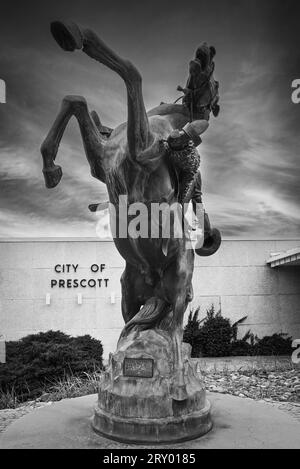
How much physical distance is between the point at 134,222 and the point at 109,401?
1.49m

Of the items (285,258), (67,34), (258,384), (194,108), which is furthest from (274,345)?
(67,34)

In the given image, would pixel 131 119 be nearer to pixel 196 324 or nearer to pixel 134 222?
pixel 134 222

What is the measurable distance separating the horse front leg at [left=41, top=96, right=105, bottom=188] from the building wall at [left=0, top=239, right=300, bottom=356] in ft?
36.4

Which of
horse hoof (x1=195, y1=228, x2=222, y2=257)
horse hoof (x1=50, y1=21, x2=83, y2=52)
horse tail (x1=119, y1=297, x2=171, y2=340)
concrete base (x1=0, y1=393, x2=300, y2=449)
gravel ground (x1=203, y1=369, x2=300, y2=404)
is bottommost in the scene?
gravel ground (x1=203, y1=369, x2=300, y2=404)

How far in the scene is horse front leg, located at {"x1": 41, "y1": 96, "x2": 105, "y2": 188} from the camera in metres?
3.60

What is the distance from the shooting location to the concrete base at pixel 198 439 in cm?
304

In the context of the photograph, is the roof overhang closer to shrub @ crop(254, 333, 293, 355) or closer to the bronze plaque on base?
shrub @ crop(254, 333, 293, 355)

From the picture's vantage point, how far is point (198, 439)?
321cm

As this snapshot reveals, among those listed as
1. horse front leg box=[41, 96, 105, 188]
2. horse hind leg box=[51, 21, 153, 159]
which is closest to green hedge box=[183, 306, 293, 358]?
horse front leg box=[41, 96, 105, 188]

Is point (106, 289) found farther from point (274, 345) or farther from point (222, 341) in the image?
point (274, 345)

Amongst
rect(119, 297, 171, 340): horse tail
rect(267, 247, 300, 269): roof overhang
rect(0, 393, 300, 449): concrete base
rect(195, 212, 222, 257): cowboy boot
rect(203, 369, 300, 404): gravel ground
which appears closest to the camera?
rect(0, 393, 300, 449): concrete base

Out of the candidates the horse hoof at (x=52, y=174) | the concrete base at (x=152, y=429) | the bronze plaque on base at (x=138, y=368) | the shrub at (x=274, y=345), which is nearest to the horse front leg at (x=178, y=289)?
the bronze plaque on base at (x=138, y=368)

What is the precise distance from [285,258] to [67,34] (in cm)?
1256
